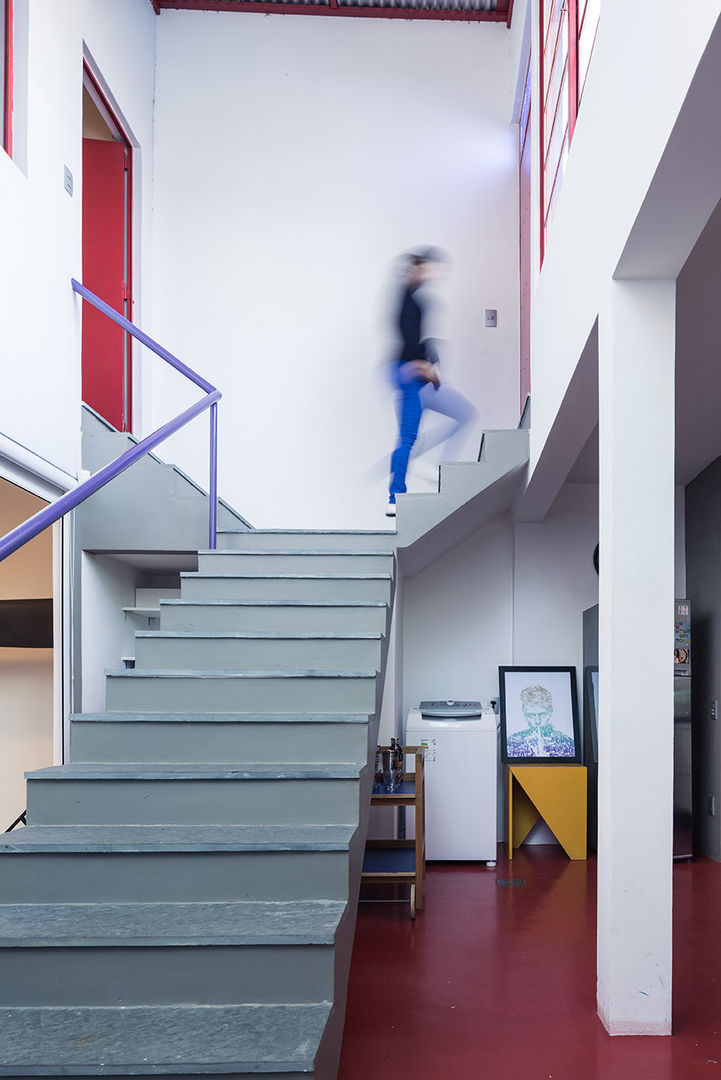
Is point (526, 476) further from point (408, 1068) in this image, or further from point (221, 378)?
point (408, 1068)

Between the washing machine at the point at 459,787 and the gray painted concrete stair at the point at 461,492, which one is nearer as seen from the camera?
the gray painted concrete stair at the point at 461,492

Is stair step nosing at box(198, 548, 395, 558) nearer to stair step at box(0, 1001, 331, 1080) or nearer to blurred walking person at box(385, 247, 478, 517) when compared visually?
blurred walking person at box(385, 247, 478, 517)

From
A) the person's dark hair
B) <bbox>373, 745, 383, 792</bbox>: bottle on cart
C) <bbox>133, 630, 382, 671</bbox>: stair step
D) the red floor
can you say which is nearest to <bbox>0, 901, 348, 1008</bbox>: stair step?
the red floor

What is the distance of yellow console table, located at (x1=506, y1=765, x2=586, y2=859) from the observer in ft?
19.6

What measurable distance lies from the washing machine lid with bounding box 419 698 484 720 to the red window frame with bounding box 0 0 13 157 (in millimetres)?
3849

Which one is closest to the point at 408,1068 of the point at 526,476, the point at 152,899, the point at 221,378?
the point at 152,899

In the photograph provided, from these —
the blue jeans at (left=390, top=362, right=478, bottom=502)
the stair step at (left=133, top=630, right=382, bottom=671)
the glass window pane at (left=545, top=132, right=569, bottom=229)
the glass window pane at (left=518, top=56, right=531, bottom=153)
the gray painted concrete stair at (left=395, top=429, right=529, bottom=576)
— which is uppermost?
the glass window pane at (left=518, top=56, right=531, bottom=153)

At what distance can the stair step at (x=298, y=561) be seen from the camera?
4.64 meters

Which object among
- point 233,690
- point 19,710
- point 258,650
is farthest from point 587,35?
point 19,710

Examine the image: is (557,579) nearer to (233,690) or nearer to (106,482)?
(233,690)

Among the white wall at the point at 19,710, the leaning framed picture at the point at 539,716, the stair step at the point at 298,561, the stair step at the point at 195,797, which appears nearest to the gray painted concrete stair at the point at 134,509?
the stair step at the point at 298,561

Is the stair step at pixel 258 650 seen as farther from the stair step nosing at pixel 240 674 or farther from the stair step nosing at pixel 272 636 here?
the stair step nosing at pixel 240 674

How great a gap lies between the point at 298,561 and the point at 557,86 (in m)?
2.55

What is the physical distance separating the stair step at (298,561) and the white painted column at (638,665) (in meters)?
1.76
